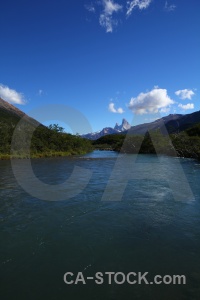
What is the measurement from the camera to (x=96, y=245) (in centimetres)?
1000

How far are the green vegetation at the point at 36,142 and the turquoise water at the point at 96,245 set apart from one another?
46.2 meters

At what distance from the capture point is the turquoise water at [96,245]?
7211 mm

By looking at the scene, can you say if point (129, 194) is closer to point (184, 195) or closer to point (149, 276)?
point (184, 195)

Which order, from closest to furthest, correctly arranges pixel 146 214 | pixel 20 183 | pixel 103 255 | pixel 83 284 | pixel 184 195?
1. pixel 83 284
2. pixel 103 255
3. pixel 146 214
4. pixel 184 195
5. pixel 20 183

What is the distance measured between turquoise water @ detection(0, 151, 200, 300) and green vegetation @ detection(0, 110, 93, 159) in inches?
1821

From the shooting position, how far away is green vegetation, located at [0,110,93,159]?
63856 millimetres

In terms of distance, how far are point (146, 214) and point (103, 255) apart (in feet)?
17.6

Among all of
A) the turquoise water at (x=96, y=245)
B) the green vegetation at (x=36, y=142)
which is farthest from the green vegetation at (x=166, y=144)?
the turquoise water at (x=96, y=245)

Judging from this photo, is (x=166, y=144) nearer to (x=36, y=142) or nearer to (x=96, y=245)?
(x=36, y=142)

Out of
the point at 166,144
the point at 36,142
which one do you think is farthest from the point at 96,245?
the point at 166,144

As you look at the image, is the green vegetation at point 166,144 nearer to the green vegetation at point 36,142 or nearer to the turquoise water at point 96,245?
the green vegetation at point 36,142

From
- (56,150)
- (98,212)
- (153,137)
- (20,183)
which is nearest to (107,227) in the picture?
(98,212)

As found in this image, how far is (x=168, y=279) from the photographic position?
7.66m

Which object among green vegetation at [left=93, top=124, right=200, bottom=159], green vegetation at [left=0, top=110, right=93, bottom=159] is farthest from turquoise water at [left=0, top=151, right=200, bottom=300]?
green vegetation at [left=0, top=110, right=93, bottom=159]
